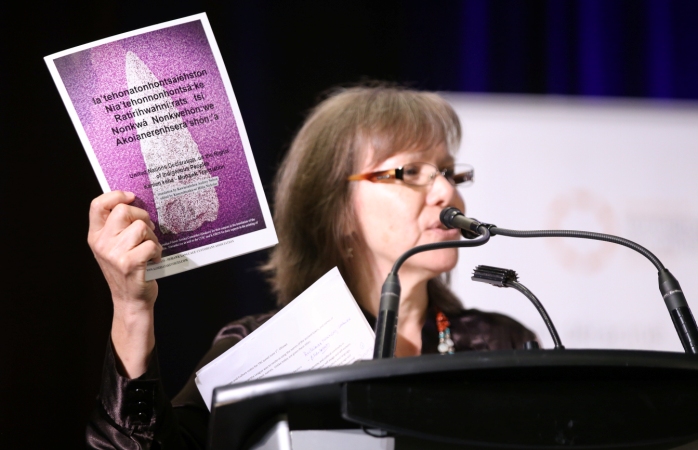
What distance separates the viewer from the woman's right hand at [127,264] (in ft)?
3.56

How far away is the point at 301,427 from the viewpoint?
24.9 inches

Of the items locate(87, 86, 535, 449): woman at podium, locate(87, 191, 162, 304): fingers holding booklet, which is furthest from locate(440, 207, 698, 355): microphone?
locate(87, 86, 535, 449): woman at podium

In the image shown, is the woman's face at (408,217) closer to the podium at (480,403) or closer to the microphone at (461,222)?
the microphone at (461,222)

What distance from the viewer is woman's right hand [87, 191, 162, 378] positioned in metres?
1.09

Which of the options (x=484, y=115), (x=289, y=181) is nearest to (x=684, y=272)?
(x=484, y=115)

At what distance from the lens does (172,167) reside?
112 centimetres

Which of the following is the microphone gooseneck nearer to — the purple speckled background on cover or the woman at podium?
the purple speckled background on cover

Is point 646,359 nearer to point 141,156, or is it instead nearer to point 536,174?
point 141,156

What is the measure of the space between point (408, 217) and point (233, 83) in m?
1.11

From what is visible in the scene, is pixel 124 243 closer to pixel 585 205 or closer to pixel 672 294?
pixel 672 294

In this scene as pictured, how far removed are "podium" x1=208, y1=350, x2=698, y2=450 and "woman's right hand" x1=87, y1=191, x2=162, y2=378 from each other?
0.52 meters

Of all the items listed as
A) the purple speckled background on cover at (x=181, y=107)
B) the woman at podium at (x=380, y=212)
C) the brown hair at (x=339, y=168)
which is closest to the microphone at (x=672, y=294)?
the purple speckled background on cover at (x=181, y=107)

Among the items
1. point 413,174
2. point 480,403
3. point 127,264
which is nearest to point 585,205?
point 413,174

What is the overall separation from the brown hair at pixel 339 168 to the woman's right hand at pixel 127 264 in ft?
2.21
